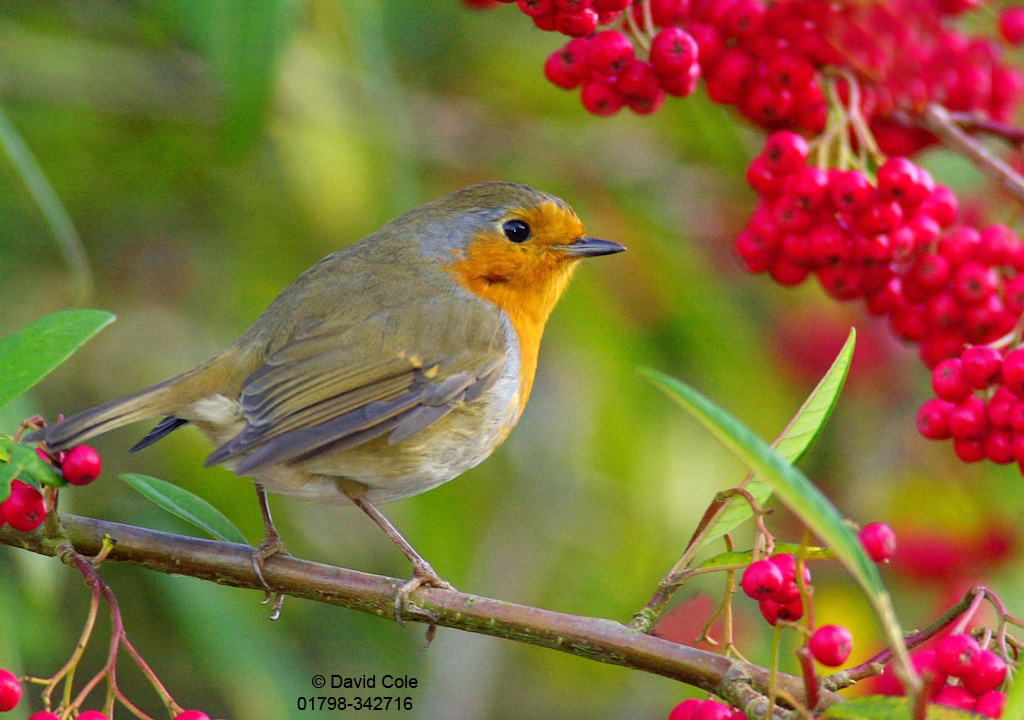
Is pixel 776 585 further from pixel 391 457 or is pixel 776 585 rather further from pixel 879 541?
pixel 391 457

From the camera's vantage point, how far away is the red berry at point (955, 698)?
1663 millimetres

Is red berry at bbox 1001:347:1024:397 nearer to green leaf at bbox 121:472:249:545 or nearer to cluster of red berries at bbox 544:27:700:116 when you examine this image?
cluster of red berries at bbox 544:27:700:116

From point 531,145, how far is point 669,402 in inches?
40.1

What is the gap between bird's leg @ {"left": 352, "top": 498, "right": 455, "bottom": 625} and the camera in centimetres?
210

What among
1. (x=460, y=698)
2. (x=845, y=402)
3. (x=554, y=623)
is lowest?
(x=460, y=698)

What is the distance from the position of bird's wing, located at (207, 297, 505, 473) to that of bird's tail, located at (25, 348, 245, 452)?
0.29 feet

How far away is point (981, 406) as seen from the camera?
224cm

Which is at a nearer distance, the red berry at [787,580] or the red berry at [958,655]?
the red berry at [958,655]

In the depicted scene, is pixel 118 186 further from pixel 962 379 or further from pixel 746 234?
pixel 962 379

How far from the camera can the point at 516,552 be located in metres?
4.07

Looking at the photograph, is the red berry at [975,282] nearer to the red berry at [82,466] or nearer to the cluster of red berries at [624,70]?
the cluster of red berries at [624,70]

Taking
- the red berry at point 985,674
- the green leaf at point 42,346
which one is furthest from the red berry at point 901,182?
the green leaf at point 42,346

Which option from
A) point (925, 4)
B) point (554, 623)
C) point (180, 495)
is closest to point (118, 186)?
point (180, 495)

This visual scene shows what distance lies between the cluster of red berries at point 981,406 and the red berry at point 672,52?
793 mm
